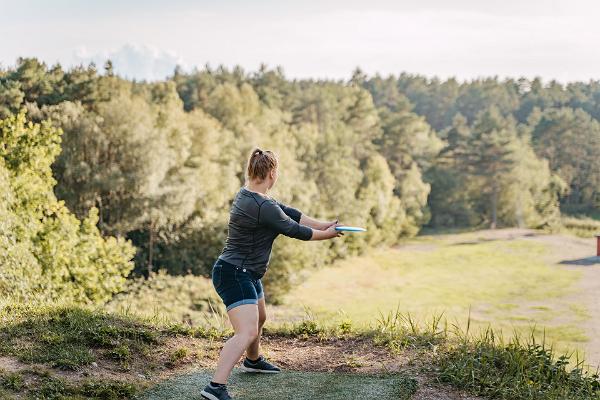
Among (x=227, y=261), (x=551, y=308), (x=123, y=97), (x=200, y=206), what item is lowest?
(x=551, y=308)

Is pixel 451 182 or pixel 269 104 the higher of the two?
pixel 269 104

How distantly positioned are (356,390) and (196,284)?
2461 cm

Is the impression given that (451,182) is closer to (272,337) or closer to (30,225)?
(30,225)

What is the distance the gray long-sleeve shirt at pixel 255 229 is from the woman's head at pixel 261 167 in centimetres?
14

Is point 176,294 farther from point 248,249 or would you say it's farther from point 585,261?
point 585,261

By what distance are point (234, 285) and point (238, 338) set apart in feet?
1.49

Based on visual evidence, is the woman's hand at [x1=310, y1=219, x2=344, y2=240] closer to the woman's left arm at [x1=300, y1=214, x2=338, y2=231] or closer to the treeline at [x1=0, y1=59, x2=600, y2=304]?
the woman's left arm at [x1=300, y1=214, x2=338, y2=231]

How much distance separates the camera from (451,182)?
71375 millimetres

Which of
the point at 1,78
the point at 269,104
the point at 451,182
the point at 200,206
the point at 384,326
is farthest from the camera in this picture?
the point at 451,182

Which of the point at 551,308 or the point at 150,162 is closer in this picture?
the point at 150,162

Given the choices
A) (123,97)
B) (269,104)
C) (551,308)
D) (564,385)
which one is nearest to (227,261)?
(564,385)

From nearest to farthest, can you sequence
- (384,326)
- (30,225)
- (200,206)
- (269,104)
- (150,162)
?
(384,326) < (30,225) < (150,162) < (200,206) < (269,104)

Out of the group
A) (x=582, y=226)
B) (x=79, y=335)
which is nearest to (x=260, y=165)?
(x=79, y=335)

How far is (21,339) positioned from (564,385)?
548 centimetres
